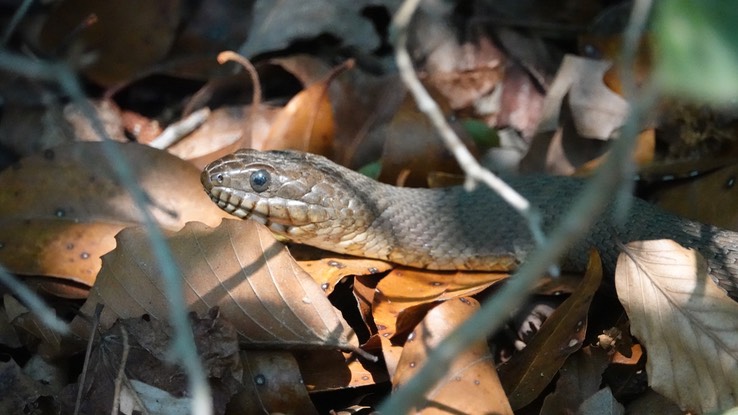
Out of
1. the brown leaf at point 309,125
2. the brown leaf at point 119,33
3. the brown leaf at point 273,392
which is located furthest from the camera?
the brown leaf at point 119,33

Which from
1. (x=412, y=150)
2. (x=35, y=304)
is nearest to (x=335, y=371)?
(x=35, y=304)

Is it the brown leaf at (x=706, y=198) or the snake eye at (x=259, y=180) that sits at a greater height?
the snake eye at (x=259, y=180)

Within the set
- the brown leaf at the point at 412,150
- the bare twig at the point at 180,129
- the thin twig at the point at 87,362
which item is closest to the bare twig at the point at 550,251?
the thin twig at the point at 87,362

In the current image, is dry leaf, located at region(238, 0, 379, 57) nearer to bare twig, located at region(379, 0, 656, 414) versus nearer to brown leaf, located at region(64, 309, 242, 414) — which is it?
brown leaf, located at region(64, 309, 242, 414)

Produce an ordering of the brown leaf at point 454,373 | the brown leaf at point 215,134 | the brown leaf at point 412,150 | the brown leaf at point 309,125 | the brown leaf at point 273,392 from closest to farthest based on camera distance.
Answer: the brown leaf at point 454,373, the brown leaf at point 273,392, the brown leaf at point 412,150, the brown leaf at point 309,125, the brown leaf at point 215,134

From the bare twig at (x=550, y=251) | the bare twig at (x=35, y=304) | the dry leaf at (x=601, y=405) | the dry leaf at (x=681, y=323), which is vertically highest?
the bare twig at (x=550, y=251)

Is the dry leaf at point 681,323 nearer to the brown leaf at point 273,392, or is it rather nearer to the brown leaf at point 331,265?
the brown leaf at point 331,265

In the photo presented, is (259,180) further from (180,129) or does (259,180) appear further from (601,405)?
(601,405)
